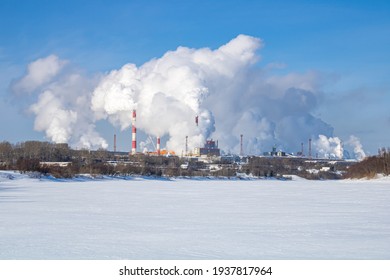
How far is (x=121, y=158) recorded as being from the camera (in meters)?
123

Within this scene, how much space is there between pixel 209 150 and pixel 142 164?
127 feet

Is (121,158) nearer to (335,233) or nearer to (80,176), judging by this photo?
(80,176)

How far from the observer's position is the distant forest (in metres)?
76.8

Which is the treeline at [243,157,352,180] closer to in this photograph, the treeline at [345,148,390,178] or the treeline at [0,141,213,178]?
the treeline at [0,141,213,178]

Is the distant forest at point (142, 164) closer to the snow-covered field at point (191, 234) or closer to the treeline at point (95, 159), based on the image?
the treeline at point (95, 159)

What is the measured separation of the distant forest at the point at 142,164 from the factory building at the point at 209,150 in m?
4.84

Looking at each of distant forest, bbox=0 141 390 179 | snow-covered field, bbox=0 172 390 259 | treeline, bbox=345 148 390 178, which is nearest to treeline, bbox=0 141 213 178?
distant forest, bbox=0 141 390 179

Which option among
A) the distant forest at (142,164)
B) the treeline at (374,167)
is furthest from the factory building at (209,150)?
the treeline at (374,167)

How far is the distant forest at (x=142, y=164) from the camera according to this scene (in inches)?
3022

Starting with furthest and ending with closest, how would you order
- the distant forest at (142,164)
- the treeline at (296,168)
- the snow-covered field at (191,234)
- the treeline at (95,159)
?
1. the treeline at (296,168)
2. the treeline at (95,159)
3. the distant forest at (142,164)
4. the snow-covered field at (191,234)

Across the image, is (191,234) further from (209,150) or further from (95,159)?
(209,150)

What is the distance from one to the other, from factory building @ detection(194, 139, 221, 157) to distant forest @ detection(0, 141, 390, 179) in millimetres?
4836

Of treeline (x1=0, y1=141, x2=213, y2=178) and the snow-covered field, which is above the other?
treeline (x1=0, y1=141, x2=213, y2=178)

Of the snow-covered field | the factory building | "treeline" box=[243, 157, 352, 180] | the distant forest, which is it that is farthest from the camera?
the factory building
